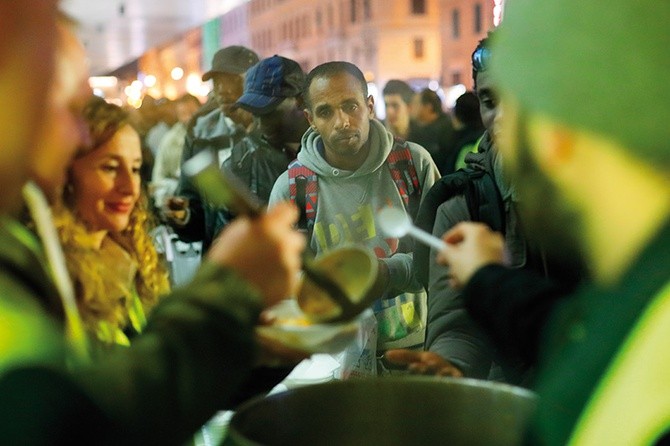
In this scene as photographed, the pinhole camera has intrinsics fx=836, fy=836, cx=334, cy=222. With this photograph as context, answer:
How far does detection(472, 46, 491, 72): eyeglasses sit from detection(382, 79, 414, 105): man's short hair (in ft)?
14.4

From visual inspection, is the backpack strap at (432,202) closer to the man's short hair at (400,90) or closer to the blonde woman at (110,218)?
the blonde woman at (110,218)

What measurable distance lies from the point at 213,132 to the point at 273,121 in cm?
101

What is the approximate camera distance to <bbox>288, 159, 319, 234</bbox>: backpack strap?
264cm

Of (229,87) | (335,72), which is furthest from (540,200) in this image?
(229,87)

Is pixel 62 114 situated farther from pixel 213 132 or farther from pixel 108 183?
pixel 213 132

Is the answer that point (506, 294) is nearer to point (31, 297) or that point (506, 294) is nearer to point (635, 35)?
point (635, 35)

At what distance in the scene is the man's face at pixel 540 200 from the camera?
39.6 inches

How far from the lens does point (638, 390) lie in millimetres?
841

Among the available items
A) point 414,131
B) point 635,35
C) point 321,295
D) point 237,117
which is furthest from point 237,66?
point 635,35

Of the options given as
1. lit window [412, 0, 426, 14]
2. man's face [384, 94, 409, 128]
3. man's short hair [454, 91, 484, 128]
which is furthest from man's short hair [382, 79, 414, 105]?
lit window [412, 0, 426, 14]

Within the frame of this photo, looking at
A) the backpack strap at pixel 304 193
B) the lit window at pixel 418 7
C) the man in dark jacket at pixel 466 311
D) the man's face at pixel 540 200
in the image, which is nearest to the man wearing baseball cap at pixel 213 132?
the backpack strap at pixel 304 193

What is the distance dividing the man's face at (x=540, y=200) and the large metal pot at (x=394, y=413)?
0.25 metres

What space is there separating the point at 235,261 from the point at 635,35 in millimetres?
554

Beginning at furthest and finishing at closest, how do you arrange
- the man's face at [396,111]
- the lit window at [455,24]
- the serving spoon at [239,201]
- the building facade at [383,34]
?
1. the building facade at [383,34]
2. the lit window at [455,24]
3. the man's face at [396,111]
4. the serving spoon at [239,201]
